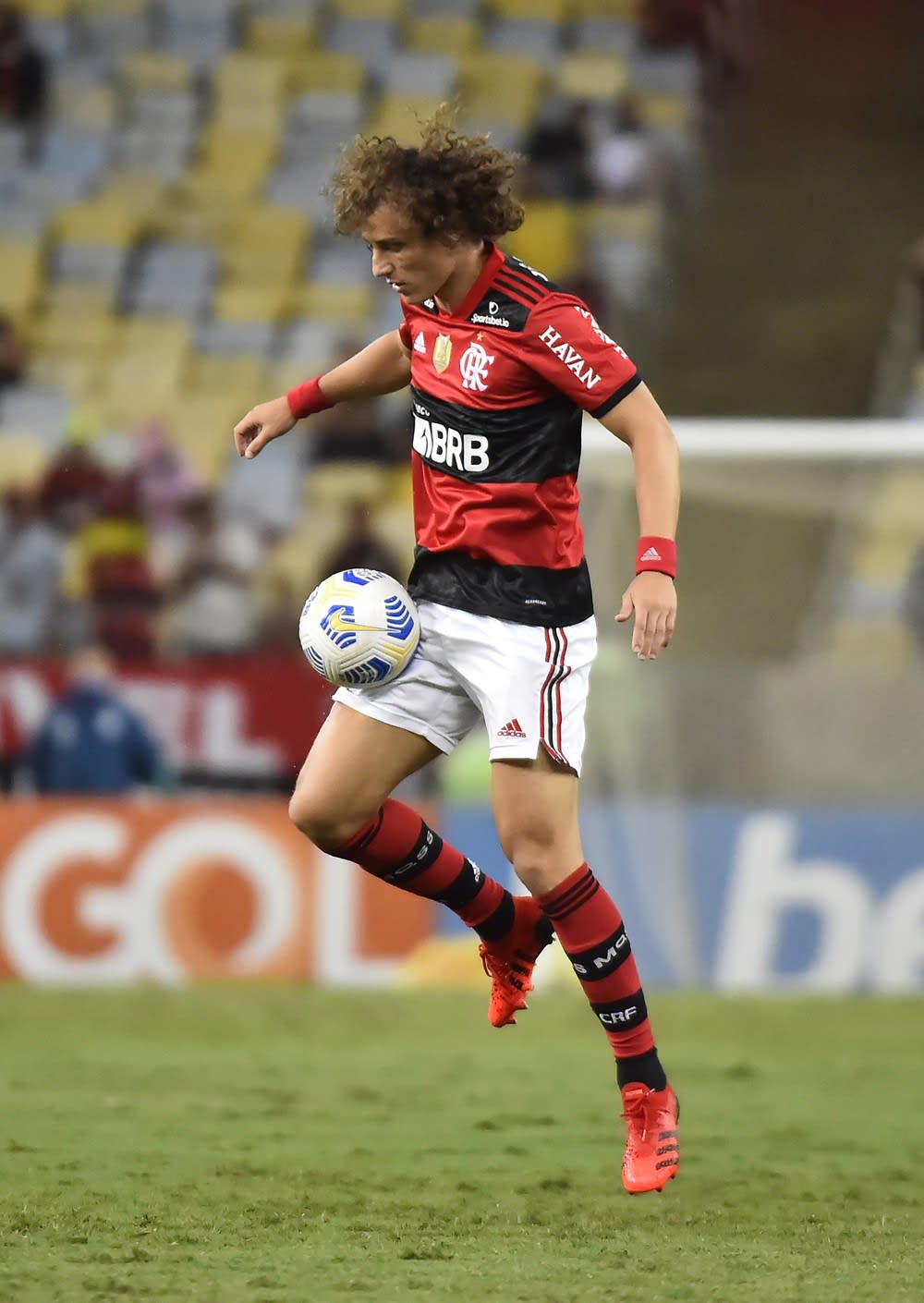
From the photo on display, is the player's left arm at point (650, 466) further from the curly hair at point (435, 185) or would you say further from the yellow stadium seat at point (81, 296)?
the yellow stadium seat at point (81, 296)

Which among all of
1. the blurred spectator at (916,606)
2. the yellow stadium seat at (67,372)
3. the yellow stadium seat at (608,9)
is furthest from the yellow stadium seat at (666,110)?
the blurred spectator at (916,606)

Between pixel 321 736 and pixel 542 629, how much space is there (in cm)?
59

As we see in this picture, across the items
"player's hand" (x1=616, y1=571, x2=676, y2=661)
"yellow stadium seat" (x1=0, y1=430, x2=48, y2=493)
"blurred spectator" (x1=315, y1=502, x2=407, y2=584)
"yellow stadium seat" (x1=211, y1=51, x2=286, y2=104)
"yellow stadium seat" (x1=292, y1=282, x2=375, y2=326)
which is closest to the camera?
"player's hand" (x1=616, y1=571, x2=676, y2=661)

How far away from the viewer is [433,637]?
195 inches

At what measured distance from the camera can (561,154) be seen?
15.4m

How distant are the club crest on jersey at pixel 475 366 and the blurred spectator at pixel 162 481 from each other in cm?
796

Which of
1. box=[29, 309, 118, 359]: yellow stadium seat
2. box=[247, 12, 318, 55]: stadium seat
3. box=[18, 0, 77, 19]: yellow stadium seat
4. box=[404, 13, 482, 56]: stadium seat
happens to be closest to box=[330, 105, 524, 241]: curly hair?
box=[29, 309, 118, 359]: yellow stadium seat

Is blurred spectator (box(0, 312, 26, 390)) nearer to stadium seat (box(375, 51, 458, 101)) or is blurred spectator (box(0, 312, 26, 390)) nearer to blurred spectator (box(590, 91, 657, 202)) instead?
stadium seat (box(375, 51, 458, 101))

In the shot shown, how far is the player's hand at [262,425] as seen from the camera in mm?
5215

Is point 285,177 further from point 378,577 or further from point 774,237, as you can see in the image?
point 378,577

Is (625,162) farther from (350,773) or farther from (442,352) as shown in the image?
(350,773)

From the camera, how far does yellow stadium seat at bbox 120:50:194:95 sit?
16.7 m

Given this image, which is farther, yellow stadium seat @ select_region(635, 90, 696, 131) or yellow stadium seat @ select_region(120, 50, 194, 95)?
yellow stadium seat @ select_region(120, 50, 194, 95)

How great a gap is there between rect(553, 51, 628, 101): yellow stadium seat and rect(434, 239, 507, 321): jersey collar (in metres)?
11.6
